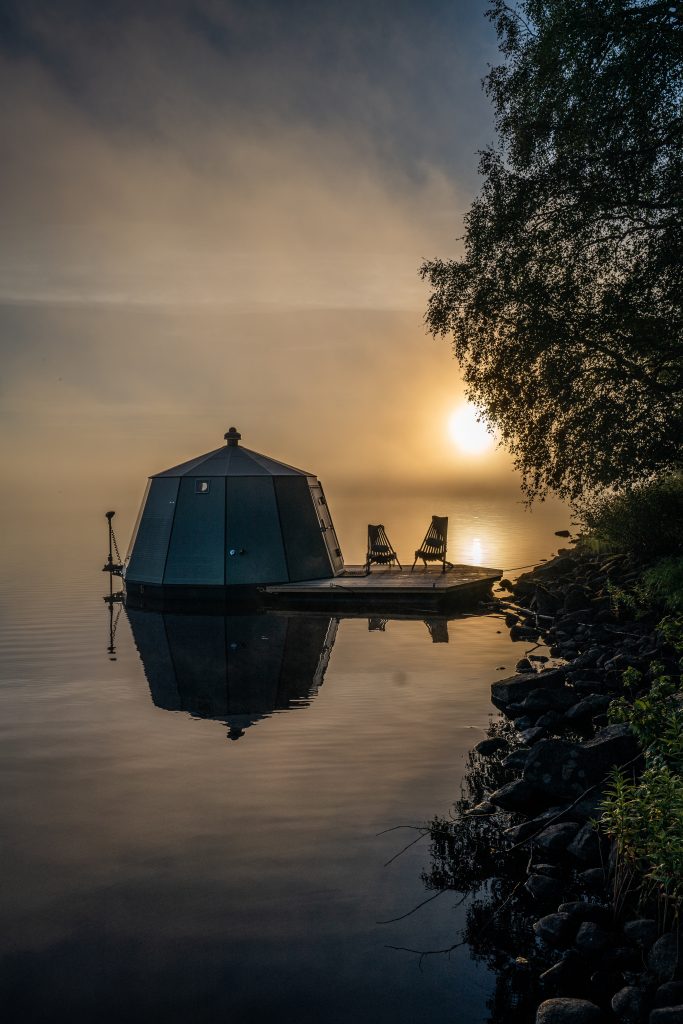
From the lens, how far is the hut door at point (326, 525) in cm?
2745

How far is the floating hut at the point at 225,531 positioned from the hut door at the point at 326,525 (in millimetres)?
170

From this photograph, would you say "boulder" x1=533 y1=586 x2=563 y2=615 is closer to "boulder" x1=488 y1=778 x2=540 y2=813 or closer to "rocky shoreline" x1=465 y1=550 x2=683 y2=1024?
"rocky shoreline" x1=465 y1=550 x2=683 y2=1024

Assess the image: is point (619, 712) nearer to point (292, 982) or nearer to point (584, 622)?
point (292, 982)

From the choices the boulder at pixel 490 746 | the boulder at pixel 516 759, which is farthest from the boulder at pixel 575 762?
the boulder at pixel 490 746

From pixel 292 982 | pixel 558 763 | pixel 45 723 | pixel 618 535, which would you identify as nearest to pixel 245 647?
pixel 45 723

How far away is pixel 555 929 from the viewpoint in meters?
6.56

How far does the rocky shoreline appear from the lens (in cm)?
577

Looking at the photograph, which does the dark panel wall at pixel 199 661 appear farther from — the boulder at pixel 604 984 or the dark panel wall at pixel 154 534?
the boulder at pixel 604 984

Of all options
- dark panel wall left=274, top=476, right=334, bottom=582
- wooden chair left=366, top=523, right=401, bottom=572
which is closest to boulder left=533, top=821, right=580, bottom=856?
dark panel wall left=274, top=476, right=334, bottom=582

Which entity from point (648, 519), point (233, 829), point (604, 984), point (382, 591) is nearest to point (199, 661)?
point (382, 591)

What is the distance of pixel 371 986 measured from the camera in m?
6.24

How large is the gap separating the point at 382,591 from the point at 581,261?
10486mm

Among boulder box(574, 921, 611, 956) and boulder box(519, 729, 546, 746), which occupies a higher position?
boulder box(519, 729, 546, 746)

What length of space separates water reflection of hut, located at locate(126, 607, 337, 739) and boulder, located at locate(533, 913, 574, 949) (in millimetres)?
6767
